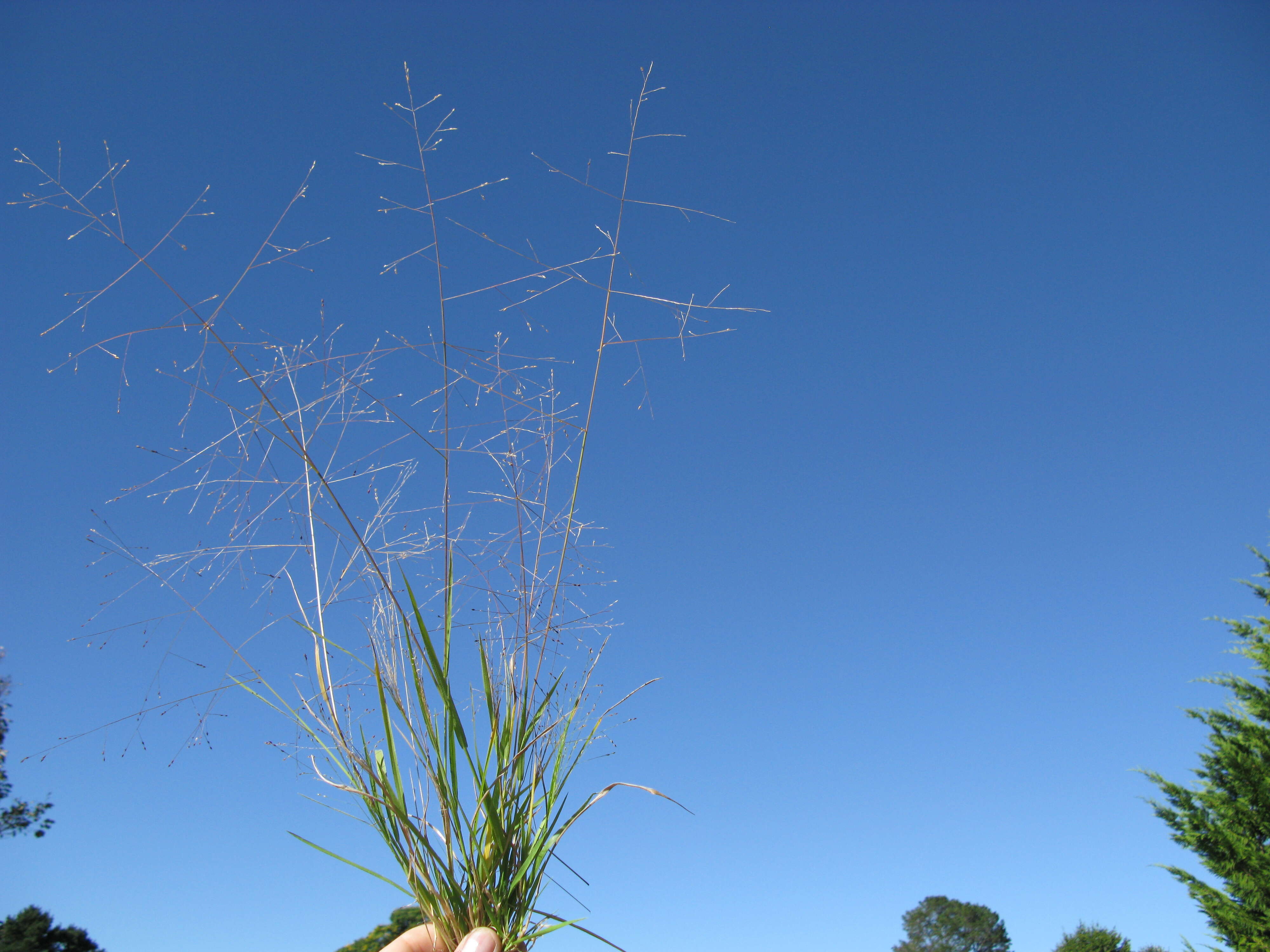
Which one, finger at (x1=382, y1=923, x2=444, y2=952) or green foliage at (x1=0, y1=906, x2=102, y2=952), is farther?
green foliage at (x1=0, y1=906, x2=102, y2=952)

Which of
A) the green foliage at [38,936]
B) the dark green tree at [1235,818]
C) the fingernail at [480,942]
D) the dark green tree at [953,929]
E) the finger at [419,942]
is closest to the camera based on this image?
the fingernail at [480,942]

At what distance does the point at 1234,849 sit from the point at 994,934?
3041 centimetres

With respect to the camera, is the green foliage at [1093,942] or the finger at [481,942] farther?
the green foliage at [1093,942]

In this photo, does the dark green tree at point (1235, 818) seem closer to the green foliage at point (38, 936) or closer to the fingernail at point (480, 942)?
the fingernail at point (480, 942)

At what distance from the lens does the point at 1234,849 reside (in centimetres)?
691

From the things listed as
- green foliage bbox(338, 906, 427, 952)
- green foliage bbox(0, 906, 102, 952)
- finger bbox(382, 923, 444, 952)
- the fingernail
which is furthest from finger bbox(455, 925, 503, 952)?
green foliage bbox(0, 906, 102, 952)

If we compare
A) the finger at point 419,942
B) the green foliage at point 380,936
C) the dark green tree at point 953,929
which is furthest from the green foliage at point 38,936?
the dark green tree at point 953,929

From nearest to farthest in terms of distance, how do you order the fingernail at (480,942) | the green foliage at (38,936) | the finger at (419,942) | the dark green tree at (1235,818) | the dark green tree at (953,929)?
the fingernail at (480,942), the finger at (419,942), the dark green tree at (1235,818), the green foliage at (38,936), the dark green tree at (953,929)

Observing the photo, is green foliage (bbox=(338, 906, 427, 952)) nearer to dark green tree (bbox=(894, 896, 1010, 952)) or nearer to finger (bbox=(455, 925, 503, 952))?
finger (bbox=(455, 925, 503, 952))

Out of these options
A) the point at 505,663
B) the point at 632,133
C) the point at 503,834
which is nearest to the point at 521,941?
the point at 503,834

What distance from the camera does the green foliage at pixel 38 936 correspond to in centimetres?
1089

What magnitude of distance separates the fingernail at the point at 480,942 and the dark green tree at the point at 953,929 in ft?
127

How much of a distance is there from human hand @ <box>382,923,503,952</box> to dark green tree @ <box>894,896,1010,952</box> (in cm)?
3862

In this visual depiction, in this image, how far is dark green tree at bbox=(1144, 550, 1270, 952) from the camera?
6.60 m
